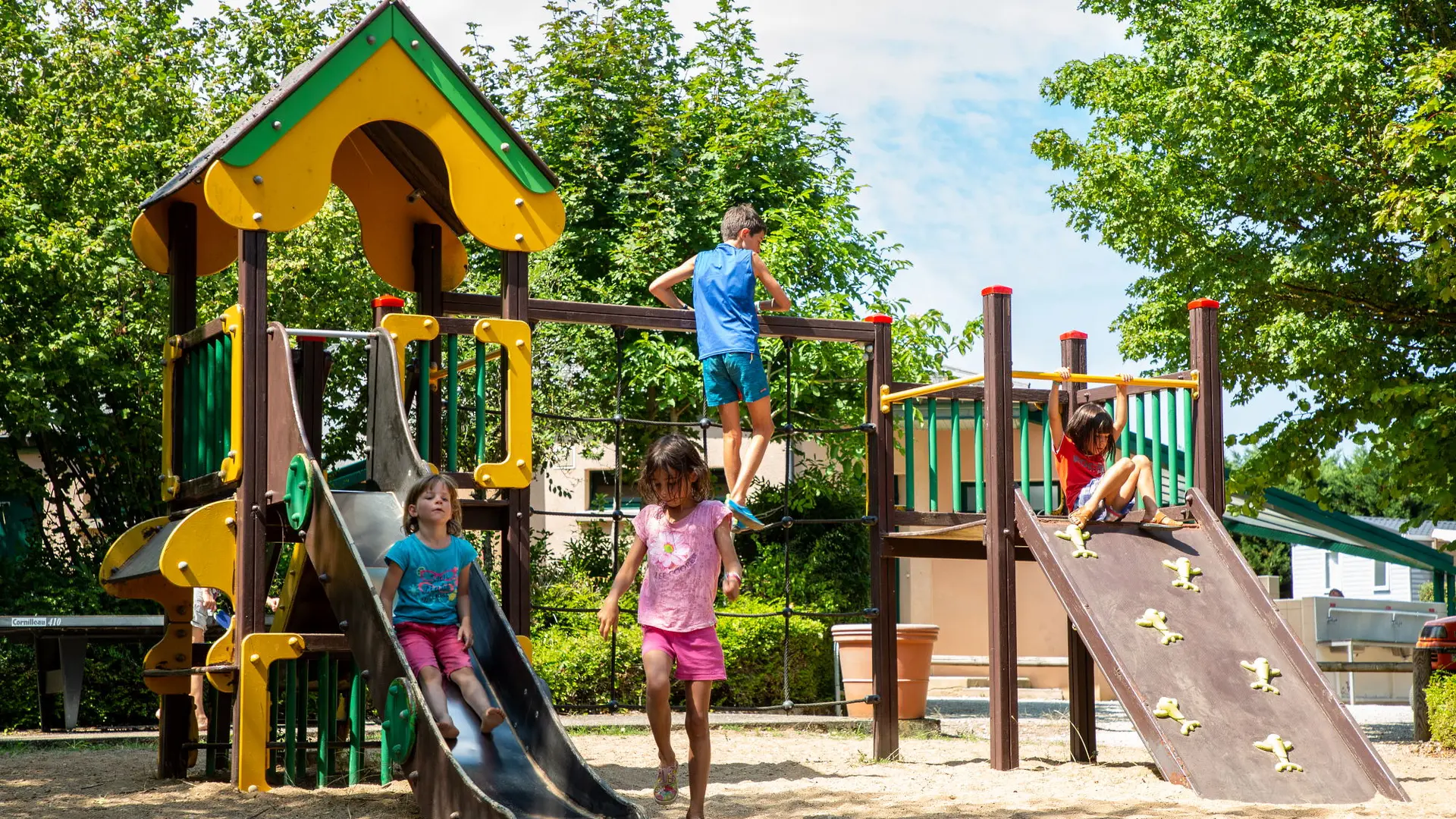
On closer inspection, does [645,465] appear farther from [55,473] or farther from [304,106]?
[55,473]

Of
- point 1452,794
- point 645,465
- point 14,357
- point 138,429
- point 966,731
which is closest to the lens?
point 645,465

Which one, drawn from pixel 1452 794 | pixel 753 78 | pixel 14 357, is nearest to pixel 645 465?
pixel 1452 794

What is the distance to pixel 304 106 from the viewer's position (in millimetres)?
7078

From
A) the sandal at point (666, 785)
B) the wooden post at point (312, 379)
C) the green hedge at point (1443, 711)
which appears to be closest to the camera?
the sandal at point (666, 785)

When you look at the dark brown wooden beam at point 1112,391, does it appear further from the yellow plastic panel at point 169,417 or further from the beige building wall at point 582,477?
the beige building wall at point 582,477

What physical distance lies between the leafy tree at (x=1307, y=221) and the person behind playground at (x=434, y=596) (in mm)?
8268

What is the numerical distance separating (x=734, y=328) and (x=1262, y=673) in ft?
10.5

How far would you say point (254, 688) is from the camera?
21.2ft

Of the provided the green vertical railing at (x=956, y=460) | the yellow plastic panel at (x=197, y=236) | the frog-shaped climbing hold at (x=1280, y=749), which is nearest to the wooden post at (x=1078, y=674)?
the green vertical railing at (x=956, y=460)

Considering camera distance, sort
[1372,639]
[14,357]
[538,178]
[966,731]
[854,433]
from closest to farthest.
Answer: [538,178] → [966,731] → [14,357] → [854,433] → [1372,639]

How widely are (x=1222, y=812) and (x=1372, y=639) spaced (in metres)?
19.1

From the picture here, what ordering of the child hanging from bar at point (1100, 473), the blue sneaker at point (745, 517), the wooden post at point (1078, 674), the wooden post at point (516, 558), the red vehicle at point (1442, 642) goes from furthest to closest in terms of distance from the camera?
the red vehicle at point (1442, 642), the wooden post at point (1078, 674), the child hanging from bar at point (1100, 473), the blue sneaker at point (745, 517), the wooden post at point (516, 558)

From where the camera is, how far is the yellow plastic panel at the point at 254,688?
21.1 ft

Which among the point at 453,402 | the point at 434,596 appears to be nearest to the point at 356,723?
the point at 434,596
